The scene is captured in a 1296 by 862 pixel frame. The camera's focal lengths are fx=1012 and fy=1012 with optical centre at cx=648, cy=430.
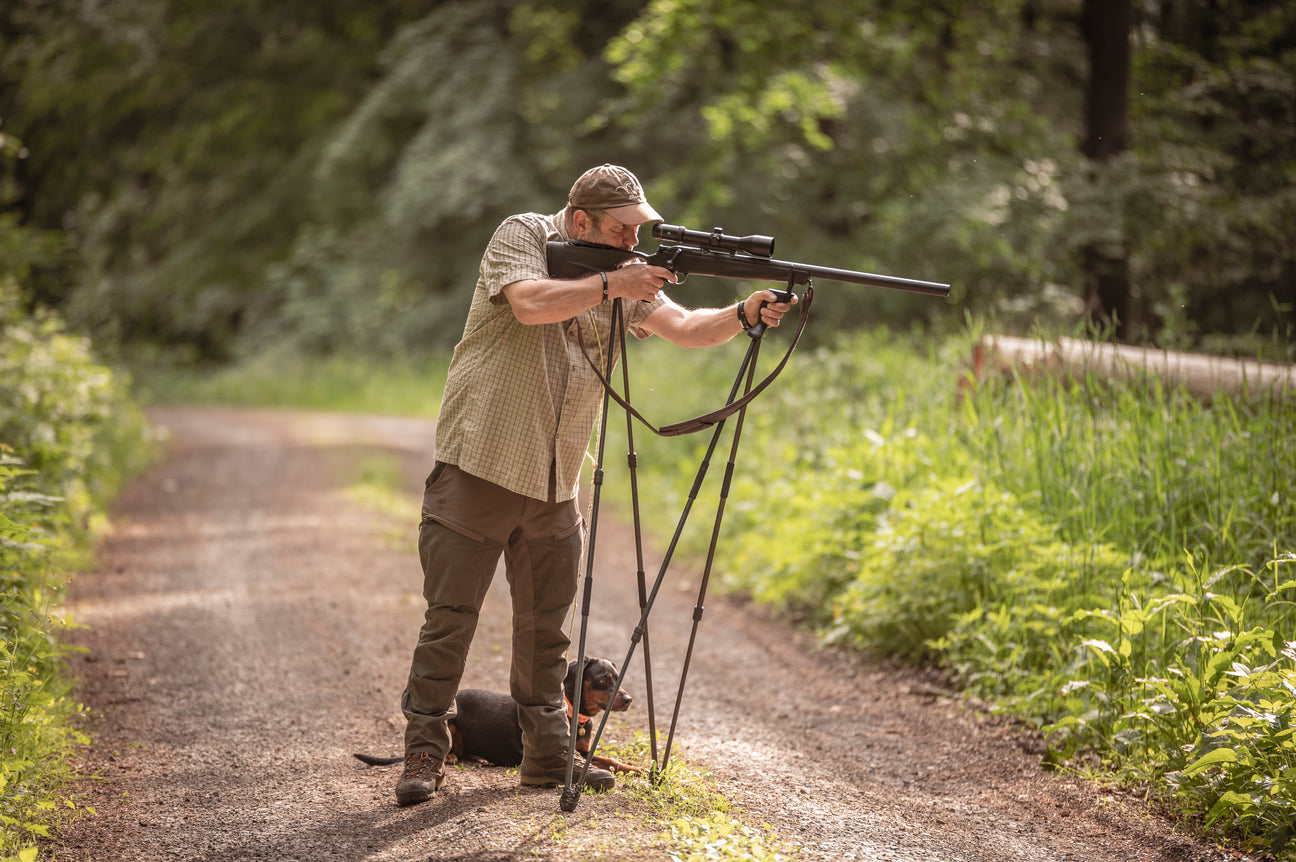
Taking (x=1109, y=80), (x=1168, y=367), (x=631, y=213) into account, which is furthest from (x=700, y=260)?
(x=1109, y=80)

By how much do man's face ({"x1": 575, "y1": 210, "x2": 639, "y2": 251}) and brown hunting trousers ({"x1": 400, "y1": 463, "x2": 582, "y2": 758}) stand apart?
970 mm

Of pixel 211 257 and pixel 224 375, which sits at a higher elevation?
pixel 211 257

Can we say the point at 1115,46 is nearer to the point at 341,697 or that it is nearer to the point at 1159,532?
the point at 1159,532

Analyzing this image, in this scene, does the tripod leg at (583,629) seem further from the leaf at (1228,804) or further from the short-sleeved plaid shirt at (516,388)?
the leaf at (1228,804)

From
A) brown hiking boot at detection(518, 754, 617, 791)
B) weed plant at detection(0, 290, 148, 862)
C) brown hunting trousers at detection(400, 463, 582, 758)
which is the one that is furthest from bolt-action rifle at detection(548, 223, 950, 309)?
weed plant at detection(0, 290, 148, 862)

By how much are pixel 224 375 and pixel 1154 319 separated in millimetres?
20814

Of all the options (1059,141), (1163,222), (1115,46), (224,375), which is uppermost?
(1115,46)

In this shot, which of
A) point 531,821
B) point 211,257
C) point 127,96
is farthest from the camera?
point 211,257

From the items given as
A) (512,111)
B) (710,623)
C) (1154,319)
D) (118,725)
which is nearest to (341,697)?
(118,725)

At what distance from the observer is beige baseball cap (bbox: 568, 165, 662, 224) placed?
3.57 m

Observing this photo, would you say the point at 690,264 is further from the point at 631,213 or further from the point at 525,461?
the point at 525,461

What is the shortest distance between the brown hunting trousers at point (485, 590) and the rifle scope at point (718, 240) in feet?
3.55

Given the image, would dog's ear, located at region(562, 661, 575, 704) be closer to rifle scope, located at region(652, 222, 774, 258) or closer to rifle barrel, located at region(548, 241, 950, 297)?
rifle barrel, located at region(548, 241, 950, 297)

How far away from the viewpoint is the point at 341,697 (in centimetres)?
496
